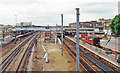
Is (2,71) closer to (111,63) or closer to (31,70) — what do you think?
(31,70)

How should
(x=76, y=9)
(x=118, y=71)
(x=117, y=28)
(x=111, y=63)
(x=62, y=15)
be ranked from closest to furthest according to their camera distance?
(x=76, y=9)
(x=118, y=71)
(x=111, y=63)
(x=62, y=15)
(x=117, y=28)

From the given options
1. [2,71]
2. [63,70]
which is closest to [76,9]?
[63,70]

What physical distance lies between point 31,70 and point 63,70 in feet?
11.2

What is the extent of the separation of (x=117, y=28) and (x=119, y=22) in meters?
2.42

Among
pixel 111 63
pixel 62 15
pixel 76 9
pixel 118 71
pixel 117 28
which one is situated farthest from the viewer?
pixel 117 28

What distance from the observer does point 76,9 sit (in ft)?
33.9

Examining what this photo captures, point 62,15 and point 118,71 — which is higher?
point 62,15

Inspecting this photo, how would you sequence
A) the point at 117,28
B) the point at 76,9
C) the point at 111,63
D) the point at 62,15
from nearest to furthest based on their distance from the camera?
the point at 76,9 → the point at 111,63 → the point at 62,15 → the point at 117,28

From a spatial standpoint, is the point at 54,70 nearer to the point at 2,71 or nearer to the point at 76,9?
the point at 2,71

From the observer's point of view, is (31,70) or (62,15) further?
(62,15)

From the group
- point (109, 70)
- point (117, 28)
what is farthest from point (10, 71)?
point (117, 28)

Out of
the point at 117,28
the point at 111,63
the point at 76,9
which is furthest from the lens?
the point at 117,28

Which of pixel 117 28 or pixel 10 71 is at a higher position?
pixel 117 28

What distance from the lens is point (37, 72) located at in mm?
12641
